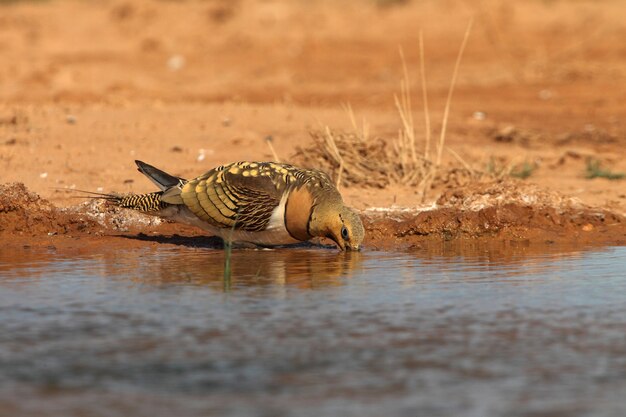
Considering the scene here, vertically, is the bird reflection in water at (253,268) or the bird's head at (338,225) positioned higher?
the bird's head at (338,225)

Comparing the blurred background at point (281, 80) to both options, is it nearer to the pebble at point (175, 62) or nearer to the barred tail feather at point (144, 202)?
the pebble at point (175, 62)

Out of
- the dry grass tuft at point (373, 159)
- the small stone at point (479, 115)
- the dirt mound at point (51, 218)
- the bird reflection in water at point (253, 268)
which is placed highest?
the small stone at point (479, 115)

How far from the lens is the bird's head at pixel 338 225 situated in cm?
684

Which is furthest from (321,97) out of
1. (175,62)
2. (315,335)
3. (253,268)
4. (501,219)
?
(315,335)

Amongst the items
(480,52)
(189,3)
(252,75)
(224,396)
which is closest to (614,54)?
(480,52)

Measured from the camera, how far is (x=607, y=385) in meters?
4.36

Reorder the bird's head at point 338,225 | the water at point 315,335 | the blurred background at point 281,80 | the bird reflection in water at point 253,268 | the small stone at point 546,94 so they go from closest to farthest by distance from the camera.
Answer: the water at point 315,335
the bird reflection in water at point 253,268
the bird's head at point 338,225
the blurred background at point 281,80
the small stone at point 546,94

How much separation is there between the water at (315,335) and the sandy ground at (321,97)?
112 cm

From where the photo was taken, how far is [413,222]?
314 inches

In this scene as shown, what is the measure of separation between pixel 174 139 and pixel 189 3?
12.3 m

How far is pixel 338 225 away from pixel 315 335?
1878mm

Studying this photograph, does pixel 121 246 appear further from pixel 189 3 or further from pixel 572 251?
pixel 189 3

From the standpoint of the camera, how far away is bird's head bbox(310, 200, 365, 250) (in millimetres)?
6844

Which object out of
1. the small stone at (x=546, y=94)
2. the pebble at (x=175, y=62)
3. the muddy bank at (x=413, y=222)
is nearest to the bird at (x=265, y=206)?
the muddy bank at (x=413, y=222)
